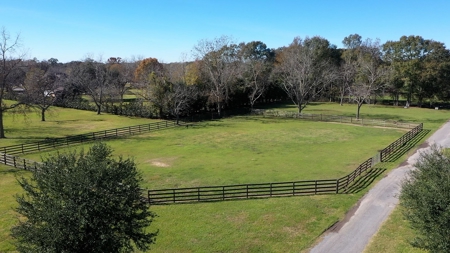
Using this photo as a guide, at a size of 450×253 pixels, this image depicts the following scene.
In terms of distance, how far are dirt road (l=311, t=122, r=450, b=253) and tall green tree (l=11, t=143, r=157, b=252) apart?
340 inches

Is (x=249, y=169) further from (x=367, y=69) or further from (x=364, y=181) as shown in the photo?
(x=367, y=69)

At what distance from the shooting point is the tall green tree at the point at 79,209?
413 inches

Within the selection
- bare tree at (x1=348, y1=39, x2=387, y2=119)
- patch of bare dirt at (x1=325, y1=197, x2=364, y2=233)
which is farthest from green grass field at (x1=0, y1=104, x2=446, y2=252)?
bare tree at (x1=348, y1=39, x2=387, y2=119)

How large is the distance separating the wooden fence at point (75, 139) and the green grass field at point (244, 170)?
6.56 feet

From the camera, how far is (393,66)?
6869 cm

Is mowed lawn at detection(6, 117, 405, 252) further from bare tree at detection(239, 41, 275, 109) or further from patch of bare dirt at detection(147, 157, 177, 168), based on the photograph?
bare tree at detection(239, 41, 275, 109)

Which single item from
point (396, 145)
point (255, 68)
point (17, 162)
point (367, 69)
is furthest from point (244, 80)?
point (17, 162)

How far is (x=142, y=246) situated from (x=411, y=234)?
12.8 meters

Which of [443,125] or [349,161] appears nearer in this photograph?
[349,161]

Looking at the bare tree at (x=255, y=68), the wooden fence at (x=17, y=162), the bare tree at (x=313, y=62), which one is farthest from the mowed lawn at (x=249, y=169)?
the bare tree at (x=313, y=62)

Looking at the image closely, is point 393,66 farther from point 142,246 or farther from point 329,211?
point 142,246

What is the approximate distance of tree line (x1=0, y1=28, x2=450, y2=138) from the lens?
5172 cm

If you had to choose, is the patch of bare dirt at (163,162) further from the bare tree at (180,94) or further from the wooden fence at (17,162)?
the bare tree at (180,94)

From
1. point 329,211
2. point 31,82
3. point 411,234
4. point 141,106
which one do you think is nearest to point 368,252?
point 411,234
